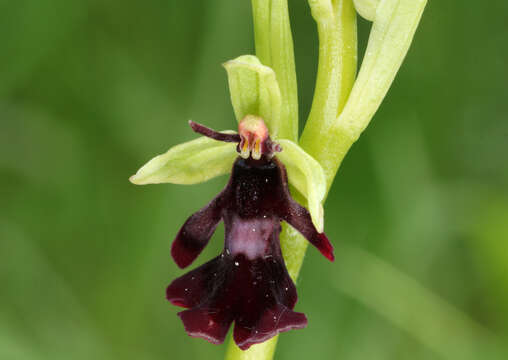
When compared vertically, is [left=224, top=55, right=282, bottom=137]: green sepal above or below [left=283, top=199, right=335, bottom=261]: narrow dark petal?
above

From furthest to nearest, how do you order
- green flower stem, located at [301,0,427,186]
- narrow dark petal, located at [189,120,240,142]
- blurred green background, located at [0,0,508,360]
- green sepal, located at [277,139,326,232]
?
blurred green background, located at [0,0,508,360] < green flower stem, located at [301,0,427,186] < narrow dark petal, located at [189,120,240,142] < green sepal, located at [277,139,326,232]

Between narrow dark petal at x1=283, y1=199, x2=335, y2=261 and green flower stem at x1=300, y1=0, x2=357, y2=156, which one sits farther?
green flower stem at x1=300, y1=0, x2=357, y2=156

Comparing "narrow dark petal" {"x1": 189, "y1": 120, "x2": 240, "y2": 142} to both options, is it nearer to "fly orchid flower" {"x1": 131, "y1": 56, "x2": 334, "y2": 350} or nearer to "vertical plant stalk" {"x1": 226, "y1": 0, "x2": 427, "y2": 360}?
"fly orchid flower" {"x1": 131, "y1": 56, "x2": 334, "y2": 350}

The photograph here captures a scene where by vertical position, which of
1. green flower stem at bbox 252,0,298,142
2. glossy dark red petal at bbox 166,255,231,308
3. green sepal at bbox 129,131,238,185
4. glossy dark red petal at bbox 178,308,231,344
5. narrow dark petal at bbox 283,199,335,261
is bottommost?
glossy dark red petal at bbox 178,308,231,344

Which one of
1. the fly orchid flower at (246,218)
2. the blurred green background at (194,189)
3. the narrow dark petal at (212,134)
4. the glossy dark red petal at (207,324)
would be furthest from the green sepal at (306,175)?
the blurred green background at (194,189)

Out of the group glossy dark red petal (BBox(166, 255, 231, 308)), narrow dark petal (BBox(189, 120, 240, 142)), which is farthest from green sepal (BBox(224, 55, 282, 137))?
glossy dark red petal (BBox(166, 255, 231, 308))

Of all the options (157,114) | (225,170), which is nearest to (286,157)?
(225,170)

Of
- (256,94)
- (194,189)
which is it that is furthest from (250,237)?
(194,189)

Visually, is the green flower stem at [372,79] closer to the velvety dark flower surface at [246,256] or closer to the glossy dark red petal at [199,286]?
the velvety dark flower surface at [246,256]
